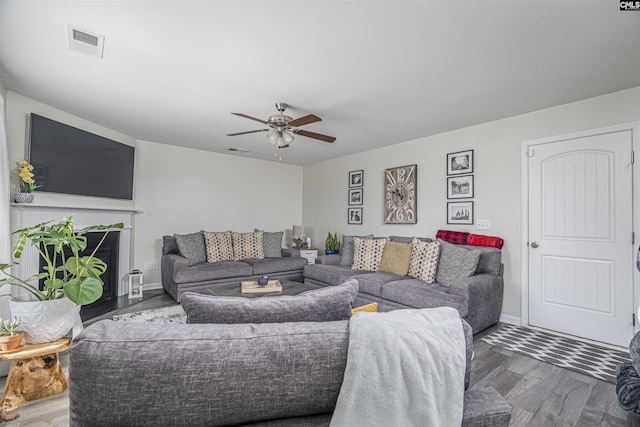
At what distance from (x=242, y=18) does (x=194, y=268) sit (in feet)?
10.3

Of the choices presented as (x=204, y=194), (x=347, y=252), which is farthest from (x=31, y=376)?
(x=204, y=194)

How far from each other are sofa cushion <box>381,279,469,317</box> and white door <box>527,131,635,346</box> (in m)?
1.14

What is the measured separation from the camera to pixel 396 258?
3660 mm

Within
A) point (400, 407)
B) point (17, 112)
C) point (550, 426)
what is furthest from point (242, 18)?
point (550, 426)

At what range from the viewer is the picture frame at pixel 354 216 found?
5.09 m

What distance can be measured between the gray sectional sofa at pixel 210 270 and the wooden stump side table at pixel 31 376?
1.78 meters

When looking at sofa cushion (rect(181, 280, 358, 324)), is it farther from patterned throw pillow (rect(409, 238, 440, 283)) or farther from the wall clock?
the wall clock

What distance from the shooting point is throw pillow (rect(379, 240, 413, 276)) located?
11.7 feet

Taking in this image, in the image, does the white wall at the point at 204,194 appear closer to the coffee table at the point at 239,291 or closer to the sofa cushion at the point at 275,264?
the sofa cushion at the point at 275,264

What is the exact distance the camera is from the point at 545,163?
3078 mm

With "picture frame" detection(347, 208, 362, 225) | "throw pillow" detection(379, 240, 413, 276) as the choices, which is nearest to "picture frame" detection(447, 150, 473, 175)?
"throw pillow" detection(379, 240, 413, 276)

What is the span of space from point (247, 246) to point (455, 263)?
313 cm

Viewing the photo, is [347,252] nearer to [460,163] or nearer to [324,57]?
[460,163]

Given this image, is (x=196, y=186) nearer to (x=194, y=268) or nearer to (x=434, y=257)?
(x=194, y=268)
